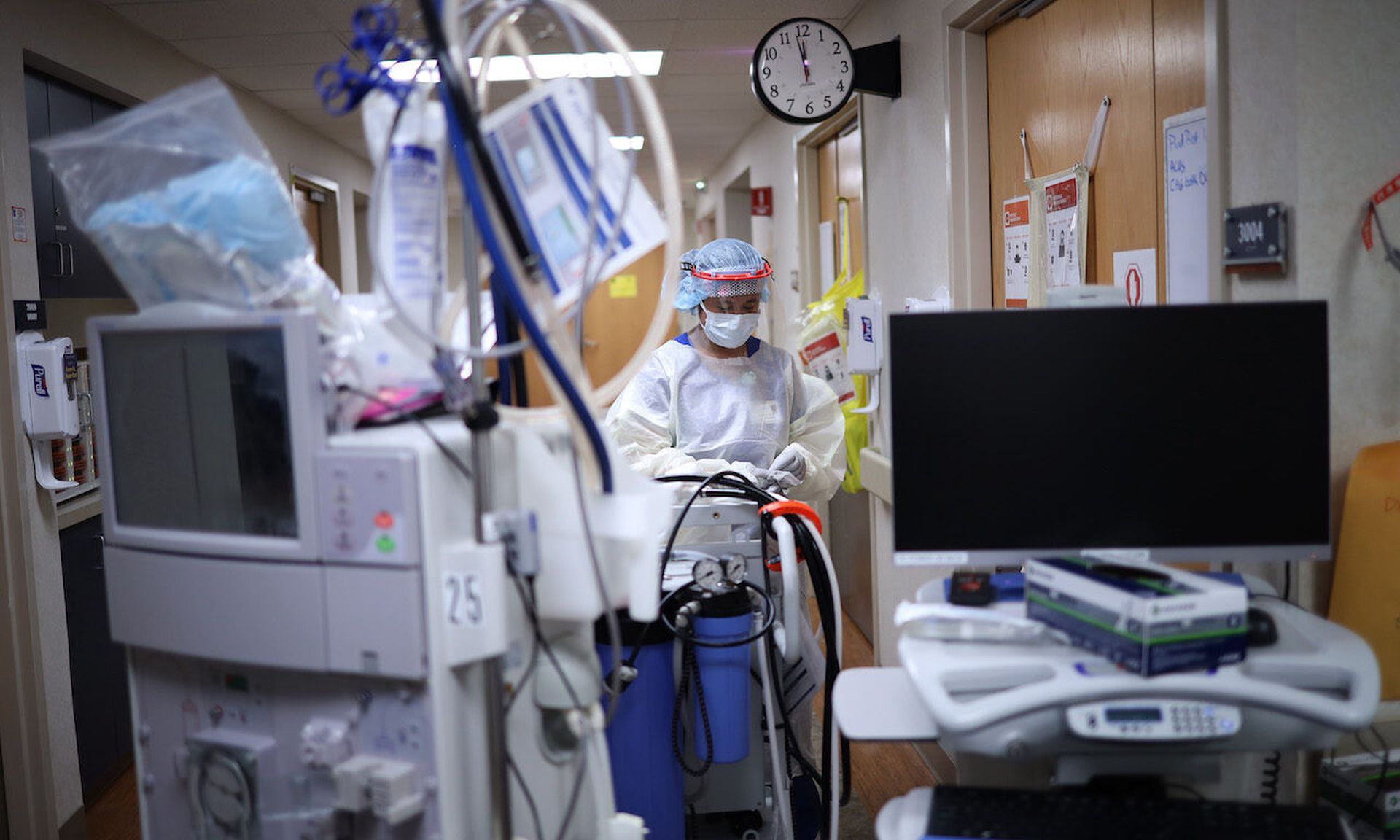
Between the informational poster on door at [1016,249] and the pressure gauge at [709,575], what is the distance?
Result: 3.23 feet

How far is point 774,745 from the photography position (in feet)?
7.06

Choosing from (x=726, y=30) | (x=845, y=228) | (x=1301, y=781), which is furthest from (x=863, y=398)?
(x=1301, y=781)

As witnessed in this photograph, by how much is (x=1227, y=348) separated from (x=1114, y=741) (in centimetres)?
52

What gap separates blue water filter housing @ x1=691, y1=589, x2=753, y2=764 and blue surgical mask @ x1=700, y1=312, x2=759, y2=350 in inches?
45.3

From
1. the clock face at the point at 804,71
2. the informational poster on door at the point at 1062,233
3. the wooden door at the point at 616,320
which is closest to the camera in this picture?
the informational poster on door at the point at 1062,233

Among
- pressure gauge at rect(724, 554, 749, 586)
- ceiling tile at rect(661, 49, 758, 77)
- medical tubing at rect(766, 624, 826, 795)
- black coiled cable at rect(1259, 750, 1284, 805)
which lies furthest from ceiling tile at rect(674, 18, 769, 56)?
black coiled cable at rect(1259, 750, 1284, 805)

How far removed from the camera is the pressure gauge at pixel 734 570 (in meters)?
2.14

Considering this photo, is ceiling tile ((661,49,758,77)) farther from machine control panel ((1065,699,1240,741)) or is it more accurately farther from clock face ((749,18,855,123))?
machine control panel ((1065,699,1240,741))

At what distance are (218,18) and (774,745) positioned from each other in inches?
113

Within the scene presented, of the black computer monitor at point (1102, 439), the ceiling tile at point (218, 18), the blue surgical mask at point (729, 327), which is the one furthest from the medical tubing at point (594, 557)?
the ceiling tile at point (218, 18)

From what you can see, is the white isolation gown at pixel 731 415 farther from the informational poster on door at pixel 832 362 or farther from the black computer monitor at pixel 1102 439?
the black computer monitor at pixel 1102 439

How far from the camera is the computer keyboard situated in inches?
49.1

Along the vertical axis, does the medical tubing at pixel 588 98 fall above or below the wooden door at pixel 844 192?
below

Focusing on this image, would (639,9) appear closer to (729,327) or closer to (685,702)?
(729,327)
